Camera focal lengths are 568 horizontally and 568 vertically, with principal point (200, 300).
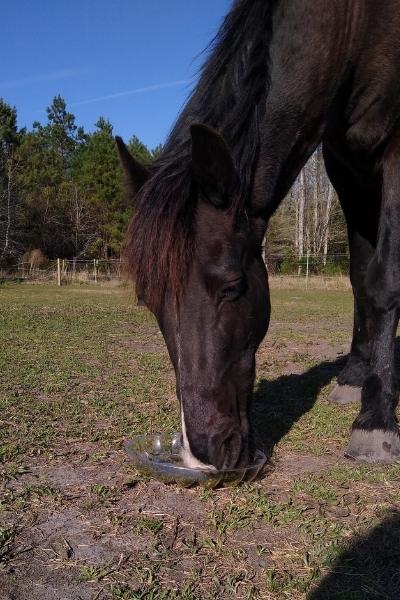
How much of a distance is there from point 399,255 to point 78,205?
131 feet

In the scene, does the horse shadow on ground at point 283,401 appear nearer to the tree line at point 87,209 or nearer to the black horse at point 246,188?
the black horse at point 246,188

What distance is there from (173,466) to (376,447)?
1.11m

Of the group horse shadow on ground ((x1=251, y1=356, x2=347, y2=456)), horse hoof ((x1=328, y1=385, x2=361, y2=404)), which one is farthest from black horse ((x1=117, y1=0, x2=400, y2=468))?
horse hoof ((x1=328, y1=385, x2=361, y2=404))

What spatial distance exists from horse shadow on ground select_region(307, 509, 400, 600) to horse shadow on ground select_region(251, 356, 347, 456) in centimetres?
87

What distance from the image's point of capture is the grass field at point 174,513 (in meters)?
1.84

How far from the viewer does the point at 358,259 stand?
15.1ft

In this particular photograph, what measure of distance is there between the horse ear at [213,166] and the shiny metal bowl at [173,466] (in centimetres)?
118

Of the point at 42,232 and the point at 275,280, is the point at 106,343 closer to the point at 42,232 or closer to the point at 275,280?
the point at 275,280

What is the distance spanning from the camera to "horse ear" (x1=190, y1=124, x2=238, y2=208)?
2.28m

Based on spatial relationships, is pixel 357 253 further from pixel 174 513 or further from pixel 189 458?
pixel 174 513

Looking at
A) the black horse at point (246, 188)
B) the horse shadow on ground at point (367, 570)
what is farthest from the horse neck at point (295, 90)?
the horse shadow on ground at point (367, 570)

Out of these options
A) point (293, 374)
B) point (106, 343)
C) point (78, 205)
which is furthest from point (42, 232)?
point (293, 374)

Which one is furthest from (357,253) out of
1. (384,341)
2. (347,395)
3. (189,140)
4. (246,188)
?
(189,140)

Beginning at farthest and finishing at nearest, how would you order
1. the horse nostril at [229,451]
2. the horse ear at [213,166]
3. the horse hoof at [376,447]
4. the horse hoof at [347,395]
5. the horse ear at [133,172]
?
the horse hoof at [347,395]
the horse hoof at [376,447]
the horse ear at [133,172]
the horse nostril at [229,451]
the horse ear at [213,166]
